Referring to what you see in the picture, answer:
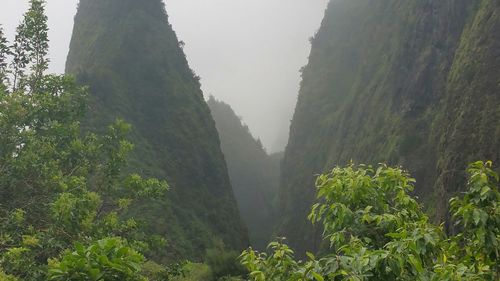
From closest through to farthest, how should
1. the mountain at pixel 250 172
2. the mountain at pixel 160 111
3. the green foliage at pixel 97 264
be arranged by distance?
the green foliage at pixel 97 264
the mountain at pixel 160 111
the mountain at pixel 250 172

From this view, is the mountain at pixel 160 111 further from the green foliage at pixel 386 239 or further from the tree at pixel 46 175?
the green foliage at pixel 386 239

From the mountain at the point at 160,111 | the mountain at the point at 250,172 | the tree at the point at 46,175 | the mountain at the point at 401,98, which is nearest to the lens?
the tree at the point at 46,175

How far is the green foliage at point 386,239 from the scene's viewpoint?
15.1ft

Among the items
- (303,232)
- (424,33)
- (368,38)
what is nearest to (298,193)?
(303,232)

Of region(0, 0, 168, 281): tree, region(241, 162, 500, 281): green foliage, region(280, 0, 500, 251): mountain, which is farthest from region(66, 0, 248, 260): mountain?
region(241, 162, 500, 281): green foliage

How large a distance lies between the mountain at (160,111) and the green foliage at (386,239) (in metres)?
35.0

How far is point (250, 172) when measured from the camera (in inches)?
4909

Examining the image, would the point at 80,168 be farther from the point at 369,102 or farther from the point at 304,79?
the point at 304,79

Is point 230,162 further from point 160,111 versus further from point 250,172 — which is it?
point 160,111

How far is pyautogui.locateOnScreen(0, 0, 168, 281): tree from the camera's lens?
9.91 meters

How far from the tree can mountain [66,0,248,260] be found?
27.1 m

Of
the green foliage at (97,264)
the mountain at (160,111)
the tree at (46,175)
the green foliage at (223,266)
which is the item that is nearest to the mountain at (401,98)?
the green foliage at (223,266)

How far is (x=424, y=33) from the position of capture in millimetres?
53469

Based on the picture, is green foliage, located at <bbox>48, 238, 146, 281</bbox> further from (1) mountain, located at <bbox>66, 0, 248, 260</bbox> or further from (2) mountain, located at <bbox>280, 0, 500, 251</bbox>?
(1) mountain, located at <bbox>66, 0, 248, 260</bbox>
